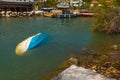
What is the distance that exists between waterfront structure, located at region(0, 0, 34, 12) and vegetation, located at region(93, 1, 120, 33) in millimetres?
52932

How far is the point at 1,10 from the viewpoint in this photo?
103562 mm

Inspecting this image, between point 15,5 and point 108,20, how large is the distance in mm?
57060

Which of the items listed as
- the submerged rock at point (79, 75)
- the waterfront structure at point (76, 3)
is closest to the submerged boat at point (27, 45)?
the submerged rock at point (79, 75)

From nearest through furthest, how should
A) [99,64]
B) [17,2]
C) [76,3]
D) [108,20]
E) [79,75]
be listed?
[79,75] → [99,64] → [108,20] → [17,2] → [76,3]

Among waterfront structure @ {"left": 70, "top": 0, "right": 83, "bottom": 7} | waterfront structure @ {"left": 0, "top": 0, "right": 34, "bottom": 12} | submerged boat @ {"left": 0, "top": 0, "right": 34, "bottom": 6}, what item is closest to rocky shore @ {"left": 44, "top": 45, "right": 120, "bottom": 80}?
waterfront structure @ {"left": 0, "top": 0, "right": 34, "bottom": 12}

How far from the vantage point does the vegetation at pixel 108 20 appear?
5294 cm

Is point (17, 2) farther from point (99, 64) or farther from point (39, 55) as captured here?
point (99, 64)

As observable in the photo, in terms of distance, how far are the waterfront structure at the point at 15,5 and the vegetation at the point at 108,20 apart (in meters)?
52.9

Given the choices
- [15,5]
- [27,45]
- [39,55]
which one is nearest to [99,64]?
[39,55]

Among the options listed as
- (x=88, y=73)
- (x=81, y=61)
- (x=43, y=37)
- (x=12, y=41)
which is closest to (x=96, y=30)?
(x=43, y=37)

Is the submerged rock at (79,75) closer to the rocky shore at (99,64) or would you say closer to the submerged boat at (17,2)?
the rocky shore at (99,64)

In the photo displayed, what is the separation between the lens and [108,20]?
5450cm

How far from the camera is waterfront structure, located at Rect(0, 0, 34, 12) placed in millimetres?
104500

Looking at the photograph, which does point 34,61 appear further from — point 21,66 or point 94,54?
point 94,54
